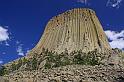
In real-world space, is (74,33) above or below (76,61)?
above

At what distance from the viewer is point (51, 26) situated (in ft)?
403

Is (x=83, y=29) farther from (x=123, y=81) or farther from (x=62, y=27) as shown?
(x=123, y=81)

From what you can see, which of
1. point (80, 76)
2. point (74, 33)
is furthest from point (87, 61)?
point (74, 33)

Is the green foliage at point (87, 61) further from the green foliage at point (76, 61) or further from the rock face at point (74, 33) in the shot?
the rock face at point (74, 33)

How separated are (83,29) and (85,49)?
13.9 m

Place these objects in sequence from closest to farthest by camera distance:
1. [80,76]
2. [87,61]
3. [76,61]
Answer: [80,76]
[87,61]
[76,61]

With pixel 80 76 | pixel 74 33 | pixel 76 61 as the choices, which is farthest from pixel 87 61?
pixel 74 33

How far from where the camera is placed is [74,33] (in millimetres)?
115000

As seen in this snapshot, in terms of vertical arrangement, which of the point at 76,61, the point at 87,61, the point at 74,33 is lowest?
the point at 87,61

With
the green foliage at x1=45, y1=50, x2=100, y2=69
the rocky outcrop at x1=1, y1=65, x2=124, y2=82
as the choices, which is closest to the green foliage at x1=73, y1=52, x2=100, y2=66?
the green foliage at x1=45, y1=50, x2=100, y2=69

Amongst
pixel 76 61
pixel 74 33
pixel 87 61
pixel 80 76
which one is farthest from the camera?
pixel 74 33

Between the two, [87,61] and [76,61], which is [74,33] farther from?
[87,61]

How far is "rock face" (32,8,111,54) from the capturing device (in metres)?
109

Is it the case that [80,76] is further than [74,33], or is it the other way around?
[74,33]
